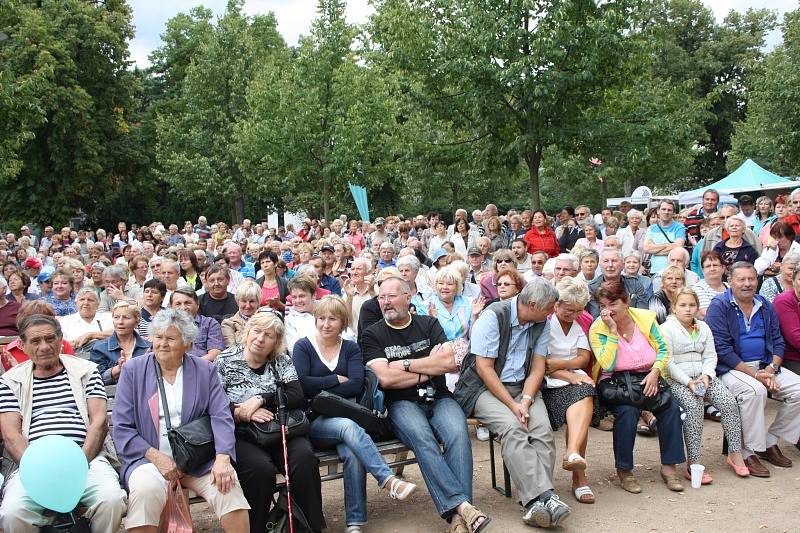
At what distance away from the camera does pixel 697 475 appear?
527cm

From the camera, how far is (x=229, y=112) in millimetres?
29562

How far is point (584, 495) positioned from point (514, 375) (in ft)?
2.94

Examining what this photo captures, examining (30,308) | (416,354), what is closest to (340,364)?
(416,354)

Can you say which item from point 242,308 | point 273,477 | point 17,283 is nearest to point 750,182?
point 242,308

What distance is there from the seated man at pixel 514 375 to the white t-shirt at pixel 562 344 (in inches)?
5.4

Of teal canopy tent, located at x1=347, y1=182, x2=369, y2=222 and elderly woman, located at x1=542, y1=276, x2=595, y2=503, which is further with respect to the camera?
teal canopy tent, located at x1=347, y1=182, x2=369, y2=222

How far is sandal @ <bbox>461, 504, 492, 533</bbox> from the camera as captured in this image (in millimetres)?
4297

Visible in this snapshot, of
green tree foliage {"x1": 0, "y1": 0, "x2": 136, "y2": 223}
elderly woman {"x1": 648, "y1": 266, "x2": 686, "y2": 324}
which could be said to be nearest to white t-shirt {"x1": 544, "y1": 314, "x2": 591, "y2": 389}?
elderly woman {"x1": 648, "y1": 266, "x2": 686, "y2": 324}

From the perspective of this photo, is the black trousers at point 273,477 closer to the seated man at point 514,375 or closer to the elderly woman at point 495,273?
the seated man at point 514,375

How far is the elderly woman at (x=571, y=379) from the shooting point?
5.05 m

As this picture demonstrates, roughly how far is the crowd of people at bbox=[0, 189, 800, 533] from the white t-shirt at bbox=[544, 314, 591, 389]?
0.04 feet

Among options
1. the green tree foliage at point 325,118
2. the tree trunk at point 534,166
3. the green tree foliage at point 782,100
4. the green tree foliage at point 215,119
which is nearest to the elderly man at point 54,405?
the tree trunk at point 534,166

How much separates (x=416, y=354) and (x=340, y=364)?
20.6 inches

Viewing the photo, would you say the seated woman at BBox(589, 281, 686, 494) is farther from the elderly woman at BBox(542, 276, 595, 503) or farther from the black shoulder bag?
the black shoulder bag
